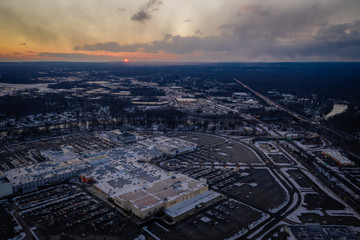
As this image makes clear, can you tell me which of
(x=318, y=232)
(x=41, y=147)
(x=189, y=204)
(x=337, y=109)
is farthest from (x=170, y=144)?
(x=337, y=109)

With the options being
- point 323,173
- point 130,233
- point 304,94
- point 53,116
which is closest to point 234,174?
point 323,173

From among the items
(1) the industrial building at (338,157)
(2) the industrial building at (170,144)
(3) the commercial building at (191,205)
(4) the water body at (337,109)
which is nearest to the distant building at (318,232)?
(3) the commercial building at (191,205)

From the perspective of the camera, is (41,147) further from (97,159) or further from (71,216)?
(71,216)

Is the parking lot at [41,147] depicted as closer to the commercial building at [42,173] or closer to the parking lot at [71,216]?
the commercial building at [42,173]

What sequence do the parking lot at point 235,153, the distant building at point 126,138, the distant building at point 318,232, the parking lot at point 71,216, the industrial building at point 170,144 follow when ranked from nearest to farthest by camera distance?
the distant building at point 318,232
the parking lot at point 71,216
the parking lot at point 235,153
the industrial building at point 170,144
the distant building at point 126,138

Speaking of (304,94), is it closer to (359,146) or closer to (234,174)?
(359,146)
